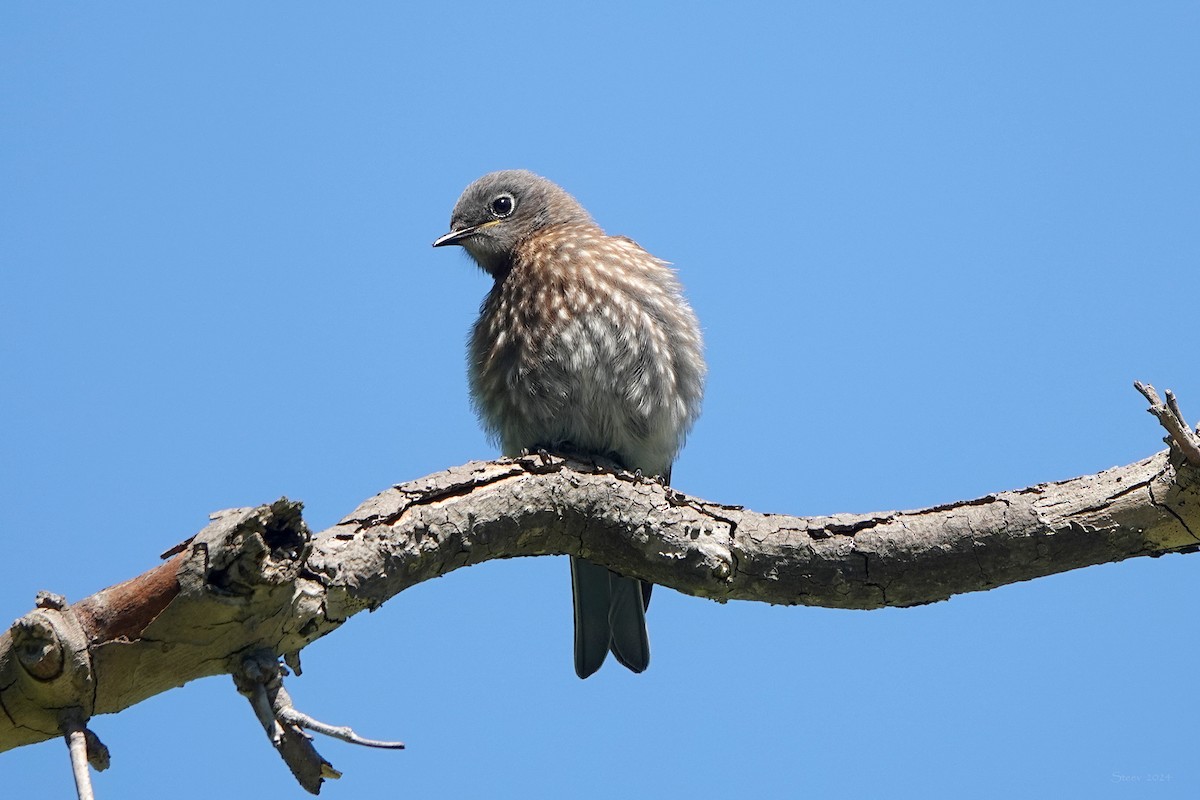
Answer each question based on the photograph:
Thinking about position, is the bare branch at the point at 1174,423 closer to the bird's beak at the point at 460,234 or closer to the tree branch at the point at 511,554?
the tree branch at the point at 511,554

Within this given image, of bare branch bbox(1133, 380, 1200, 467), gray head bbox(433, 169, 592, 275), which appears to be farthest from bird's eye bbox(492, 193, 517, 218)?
bare branch bbox(1133, 380, 1200, 467)

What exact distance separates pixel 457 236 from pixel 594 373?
6.15ft

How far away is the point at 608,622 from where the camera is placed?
6172 millimetres

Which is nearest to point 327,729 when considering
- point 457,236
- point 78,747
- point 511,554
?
point 78,747

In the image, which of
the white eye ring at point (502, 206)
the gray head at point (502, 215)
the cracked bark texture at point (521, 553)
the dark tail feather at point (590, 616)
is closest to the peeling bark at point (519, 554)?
the cracked bark texture at point (521, 553)

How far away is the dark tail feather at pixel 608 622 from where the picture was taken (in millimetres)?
6141

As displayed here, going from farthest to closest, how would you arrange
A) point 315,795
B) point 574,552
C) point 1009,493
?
point 574,552, point 1009,493, point 315,795

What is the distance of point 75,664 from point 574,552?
2.05m

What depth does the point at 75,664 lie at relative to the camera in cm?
340

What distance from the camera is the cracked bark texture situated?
3.46 metres

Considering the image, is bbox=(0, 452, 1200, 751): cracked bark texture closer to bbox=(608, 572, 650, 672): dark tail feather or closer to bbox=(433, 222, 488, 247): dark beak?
bbox=(608, 572, 650, 672): dark tail feather

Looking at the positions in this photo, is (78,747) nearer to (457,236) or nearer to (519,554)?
(519,554)

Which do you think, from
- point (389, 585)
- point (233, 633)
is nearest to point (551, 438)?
point (389, 585)

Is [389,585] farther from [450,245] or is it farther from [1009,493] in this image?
[450,245]
